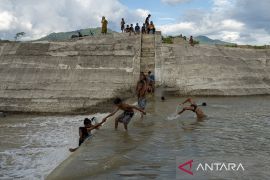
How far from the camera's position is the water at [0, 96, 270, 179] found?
7372 mm

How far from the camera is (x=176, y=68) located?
891 inches

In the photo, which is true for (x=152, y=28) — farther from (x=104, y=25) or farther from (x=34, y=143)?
(x=34, y=143)

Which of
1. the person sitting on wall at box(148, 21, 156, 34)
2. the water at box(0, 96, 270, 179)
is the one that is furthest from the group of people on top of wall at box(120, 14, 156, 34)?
the water at box(0, 96, 270, 179)

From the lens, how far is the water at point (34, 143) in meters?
9.70

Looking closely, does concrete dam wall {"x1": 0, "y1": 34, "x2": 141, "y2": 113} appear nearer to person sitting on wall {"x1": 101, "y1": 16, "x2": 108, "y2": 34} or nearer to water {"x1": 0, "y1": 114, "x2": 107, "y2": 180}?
water {"x1": 0, "y1": 114, "x2": 107, "y2": 180}

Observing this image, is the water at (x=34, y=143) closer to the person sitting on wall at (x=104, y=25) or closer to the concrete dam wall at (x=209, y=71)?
the concrete dam wall at (x=209, y=71)

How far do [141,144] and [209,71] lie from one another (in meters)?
14.1

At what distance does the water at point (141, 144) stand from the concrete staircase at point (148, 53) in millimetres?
5949

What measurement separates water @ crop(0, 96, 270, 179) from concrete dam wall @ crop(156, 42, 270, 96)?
4887mm

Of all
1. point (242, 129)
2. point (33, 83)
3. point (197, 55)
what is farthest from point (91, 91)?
point (242, 129)

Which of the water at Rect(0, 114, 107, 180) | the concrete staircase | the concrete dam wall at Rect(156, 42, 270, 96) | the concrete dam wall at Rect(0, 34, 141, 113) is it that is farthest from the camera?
the concrete staircase

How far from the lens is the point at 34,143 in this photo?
525 inches

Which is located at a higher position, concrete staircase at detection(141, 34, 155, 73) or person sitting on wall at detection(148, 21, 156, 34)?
person sitting on wall at detection(148, 21, 156, 34)

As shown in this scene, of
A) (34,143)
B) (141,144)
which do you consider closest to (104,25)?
(34,143)
